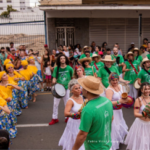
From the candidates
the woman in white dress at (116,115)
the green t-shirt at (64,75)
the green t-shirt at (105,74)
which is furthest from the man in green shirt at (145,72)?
the green t-shirt at (64,75)

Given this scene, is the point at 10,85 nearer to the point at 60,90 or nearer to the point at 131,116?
the point at 60,90

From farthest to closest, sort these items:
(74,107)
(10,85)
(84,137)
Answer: (10,85) → (74,107) → (84,137)

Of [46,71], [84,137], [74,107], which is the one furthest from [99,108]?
[46,71]

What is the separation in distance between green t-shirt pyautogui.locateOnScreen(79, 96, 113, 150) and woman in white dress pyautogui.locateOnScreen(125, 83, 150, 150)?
4.87 feet

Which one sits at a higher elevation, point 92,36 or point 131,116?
point 92,36

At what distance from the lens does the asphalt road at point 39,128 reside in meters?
5.20

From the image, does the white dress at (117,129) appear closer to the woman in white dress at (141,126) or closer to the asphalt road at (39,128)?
the asphalt road at (39,128)

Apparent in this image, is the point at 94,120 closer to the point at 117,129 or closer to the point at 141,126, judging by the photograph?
the point at 141,126

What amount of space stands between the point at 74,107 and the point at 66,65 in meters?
2.35

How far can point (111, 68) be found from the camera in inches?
245

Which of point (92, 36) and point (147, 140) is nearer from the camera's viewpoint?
point (147, 140)

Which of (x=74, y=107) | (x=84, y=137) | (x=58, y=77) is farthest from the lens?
(x=58, y=77)

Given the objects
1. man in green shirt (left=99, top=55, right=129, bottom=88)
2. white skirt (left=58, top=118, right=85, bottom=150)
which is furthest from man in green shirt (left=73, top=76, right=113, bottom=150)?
man in green shirt (left=99, top=55, right=129, bottom=88)

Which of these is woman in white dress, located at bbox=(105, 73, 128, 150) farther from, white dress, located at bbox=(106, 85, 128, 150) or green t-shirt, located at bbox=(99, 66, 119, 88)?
green t-shirt, located at bbox=(99, 66, 119, 88)
